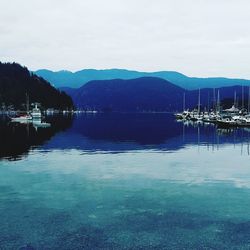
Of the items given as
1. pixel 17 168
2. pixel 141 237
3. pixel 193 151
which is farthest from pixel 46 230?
pixel 193 151

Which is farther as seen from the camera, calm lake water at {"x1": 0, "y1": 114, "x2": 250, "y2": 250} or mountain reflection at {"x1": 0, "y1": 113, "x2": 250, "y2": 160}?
mountain reflection at {"x1": 0, "y1": 113, "x2": 250, "y2": 160}

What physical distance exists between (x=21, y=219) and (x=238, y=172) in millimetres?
23223

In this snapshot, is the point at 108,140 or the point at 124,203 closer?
the point at 124,203

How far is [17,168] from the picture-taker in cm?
3906

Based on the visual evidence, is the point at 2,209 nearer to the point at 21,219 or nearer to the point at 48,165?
the point at 21,219

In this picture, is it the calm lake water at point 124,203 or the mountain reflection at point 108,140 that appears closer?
the calm lake water at point 124,203

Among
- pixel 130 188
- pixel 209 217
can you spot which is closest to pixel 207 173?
pixel 130 188

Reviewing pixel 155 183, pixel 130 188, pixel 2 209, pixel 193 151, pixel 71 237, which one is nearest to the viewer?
pixel 71 237

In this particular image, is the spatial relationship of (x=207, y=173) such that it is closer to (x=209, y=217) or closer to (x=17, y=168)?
(x=209, y=217)

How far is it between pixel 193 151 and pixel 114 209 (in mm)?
34296

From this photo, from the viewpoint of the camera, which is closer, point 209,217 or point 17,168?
point 209,217

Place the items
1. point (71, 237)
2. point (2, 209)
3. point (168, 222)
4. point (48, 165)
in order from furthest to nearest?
point (48, 165), point (2, 209), point (168, 222), point (71, 237)

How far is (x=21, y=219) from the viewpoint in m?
21.9

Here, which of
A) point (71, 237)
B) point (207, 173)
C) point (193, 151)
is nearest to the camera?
point (71, 237)
